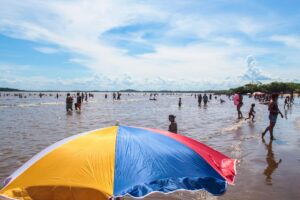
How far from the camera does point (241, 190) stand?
7.57 meters

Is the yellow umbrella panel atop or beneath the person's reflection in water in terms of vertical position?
atop

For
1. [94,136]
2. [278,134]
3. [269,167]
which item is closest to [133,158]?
[94,136]

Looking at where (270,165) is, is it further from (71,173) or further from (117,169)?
(71,173)

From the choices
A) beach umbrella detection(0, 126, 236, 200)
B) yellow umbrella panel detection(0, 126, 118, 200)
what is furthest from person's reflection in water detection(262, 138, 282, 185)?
yellow umbrella panel detection(0, 126, 118, 200)

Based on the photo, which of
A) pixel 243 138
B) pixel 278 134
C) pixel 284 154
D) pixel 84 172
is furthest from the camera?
pixel 278 134

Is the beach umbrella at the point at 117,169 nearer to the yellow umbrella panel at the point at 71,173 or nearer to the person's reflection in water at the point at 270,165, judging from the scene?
the yellow umbrella panel at the point at 71,173

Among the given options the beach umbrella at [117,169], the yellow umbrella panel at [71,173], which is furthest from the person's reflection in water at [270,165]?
the yellow umbrella panel at [71,173]

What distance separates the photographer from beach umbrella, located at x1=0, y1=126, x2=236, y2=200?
3089mm

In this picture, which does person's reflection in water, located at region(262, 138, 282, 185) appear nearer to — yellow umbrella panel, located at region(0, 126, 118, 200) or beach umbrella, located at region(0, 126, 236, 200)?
beach umbrella, located at region(0, 126, 236, 200)

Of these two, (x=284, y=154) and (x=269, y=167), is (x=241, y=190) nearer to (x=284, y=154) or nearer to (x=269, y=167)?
Answer: (x=269, y=167)

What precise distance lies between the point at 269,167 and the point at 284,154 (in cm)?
214

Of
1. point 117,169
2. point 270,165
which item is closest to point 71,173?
point 117,169

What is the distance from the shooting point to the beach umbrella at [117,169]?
309 centimetres

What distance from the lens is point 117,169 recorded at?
3.16 metres
